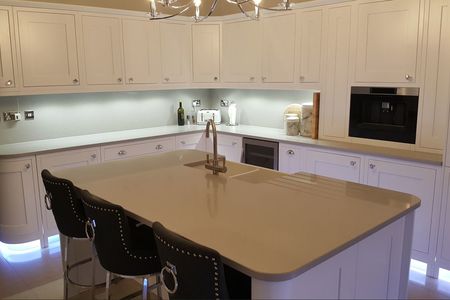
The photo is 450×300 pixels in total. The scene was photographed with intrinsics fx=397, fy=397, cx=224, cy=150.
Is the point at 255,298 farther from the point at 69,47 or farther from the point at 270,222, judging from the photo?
the point at 69,47

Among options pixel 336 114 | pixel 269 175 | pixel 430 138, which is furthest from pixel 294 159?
pixel 269 175

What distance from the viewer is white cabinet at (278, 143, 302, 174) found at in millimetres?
4012

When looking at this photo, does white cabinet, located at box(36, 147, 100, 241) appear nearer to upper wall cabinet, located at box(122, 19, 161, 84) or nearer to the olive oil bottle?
upper wall cabinet, located at box(122, 19, 161, 84)

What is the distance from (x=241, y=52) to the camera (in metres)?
4.70

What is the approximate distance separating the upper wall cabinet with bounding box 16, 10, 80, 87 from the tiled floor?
1626mm

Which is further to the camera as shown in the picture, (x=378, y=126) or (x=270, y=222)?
(x=378, y=126)

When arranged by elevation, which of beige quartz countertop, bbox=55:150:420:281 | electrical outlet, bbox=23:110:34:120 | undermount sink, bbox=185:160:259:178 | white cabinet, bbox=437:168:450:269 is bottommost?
white cabinet, bbox=437:168:450:269

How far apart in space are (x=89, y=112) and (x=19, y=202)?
4.44 feet

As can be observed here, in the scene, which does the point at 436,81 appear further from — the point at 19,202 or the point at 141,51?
the point at 19,202

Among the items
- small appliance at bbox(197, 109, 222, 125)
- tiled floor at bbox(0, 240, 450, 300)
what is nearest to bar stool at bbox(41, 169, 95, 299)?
tiled floor at bbox(0, 240, 450, 300)

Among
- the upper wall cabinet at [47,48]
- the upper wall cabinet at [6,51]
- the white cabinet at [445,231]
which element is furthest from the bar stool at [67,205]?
the white cabinet at [445,231]

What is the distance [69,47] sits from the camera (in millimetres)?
3949

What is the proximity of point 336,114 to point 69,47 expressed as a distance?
108 inches

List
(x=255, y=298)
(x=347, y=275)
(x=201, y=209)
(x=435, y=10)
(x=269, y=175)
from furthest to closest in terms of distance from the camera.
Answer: (x=435, y=10) → (x=269, y=175) → (x=201, y=209) → (x=347, y=275) → (x=255, y=298)
